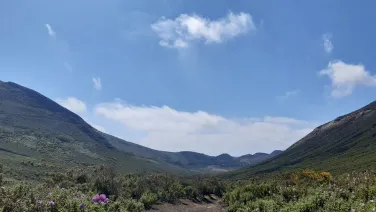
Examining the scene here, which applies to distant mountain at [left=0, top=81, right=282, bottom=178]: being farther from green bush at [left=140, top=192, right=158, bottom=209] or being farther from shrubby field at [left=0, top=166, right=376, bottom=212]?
green bush at [left=140, top=192, right=158, bottom=209]

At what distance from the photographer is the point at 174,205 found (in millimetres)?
20922

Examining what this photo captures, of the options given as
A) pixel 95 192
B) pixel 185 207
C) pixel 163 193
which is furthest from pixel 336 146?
pixel 95 192

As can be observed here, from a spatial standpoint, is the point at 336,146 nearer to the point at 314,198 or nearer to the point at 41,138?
the point at 41,138

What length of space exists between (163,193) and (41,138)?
381 ft

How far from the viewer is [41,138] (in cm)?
12644

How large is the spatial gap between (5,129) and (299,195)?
122 meters

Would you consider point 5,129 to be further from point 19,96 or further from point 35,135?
point 19,96

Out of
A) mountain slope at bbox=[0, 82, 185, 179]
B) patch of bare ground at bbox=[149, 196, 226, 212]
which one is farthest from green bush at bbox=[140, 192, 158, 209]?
mountain slope at bbox=[0, 82, 185, 179]

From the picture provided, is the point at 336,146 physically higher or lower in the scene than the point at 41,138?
higher

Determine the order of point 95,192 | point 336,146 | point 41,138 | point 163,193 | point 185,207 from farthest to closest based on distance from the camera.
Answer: point 336,146 → point 41,138 → point 163,193 → point 185,207 → point 95,192

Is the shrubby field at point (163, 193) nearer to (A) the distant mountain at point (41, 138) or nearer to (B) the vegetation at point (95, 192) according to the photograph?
(B) the vegetation at point (95, 192)

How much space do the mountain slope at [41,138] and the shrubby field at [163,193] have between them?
178ft

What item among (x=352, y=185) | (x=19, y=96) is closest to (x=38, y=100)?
(x=19, y=96)

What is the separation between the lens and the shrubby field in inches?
329
